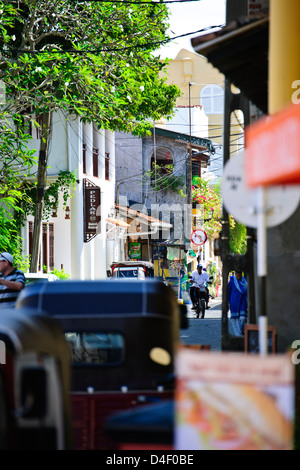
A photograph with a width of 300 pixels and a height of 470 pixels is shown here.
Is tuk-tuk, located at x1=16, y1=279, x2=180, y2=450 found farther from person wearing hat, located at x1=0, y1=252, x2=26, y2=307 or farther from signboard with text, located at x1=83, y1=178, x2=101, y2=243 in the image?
signboard with text, located at x1=83, y1=178, x2=101, y2=243

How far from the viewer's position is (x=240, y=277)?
20.4 metres

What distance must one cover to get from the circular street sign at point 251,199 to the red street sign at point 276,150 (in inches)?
28.8

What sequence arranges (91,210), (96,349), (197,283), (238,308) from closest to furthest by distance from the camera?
(96,349) → (238,308) → (197,283) → (91,210)

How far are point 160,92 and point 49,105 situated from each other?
1035 centimetres

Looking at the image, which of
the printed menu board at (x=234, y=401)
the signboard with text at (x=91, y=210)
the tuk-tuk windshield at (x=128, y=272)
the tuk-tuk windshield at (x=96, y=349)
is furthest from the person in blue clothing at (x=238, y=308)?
the signboard with text at (x=91, y=210)

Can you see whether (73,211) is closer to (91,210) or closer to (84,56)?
(91,210)

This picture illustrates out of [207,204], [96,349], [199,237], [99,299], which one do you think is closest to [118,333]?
[99,299]

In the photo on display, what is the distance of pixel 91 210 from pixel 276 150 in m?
33.0

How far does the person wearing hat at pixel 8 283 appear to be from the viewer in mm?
11953

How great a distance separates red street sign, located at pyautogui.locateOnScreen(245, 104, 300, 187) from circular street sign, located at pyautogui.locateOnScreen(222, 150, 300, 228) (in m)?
0.73

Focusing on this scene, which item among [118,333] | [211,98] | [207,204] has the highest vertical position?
[211,98]

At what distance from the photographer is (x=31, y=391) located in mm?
4199

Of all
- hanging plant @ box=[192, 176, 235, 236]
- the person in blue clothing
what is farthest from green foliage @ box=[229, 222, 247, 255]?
the person in blue clothing

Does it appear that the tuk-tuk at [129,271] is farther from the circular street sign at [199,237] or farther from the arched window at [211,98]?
the arched window at [211,98]
